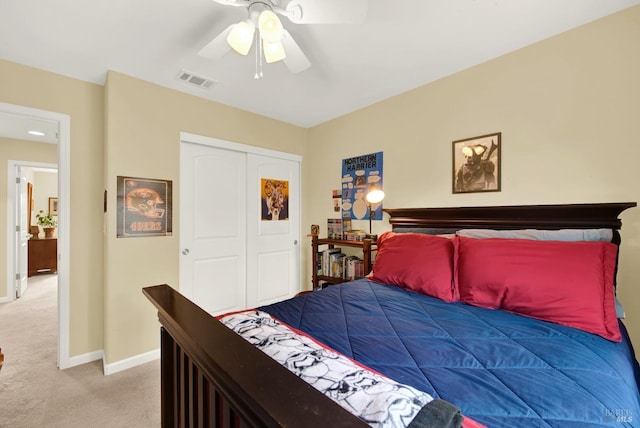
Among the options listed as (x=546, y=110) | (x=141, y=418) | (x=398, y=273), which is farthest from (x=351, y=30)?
(x=141, y=418)

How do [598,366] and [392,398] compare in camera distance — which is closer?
[392,398]

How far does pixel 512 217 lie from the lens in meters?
1.93

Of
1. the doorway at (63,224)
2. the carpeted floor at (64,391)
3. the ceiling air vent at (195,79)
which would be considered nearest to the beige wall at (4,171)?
the carpeted floor at (64,391)

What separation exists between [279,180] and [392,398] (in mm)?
3026

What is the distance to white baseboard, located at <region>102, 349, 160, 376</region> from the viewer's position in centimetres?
214

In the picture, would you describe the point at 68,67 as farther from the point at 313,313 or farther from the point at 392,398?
the point at 392,398

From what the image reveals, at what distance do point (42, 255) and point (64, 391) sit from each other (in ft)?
16.0

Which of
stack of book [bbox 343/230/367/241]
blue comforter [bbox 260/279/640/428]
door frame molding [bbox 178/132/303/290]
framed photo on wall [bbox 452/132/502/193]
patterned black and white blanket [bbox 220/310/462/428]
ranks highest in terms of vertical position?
door frame molding [bbox 178/132/303/290]

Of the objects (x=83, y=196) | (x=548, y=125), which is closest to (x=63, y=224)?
(x=83, y=196)

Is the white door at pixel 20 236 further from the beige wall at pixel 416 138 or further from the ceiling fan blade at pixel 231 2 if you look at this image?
the ceiling fan blade at pixel 231 2

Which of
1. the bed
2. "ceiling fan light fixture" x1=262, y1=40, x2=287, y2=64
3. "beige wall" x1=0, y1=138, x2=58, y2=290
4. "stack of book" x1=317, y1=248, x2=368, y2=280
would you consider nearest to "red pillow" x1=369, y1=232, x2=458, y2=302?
the bed

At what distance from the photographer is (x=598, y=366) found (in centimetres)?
95

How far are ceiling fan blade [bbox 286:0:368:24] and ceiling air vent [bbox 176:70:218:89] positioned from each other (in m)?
1.31

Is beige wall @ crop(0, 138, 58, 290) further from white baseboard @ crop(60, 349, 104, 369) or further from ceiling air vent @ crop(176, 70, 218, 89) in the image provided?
ceiling air vent @ crop(176, 70, 218, 89)
